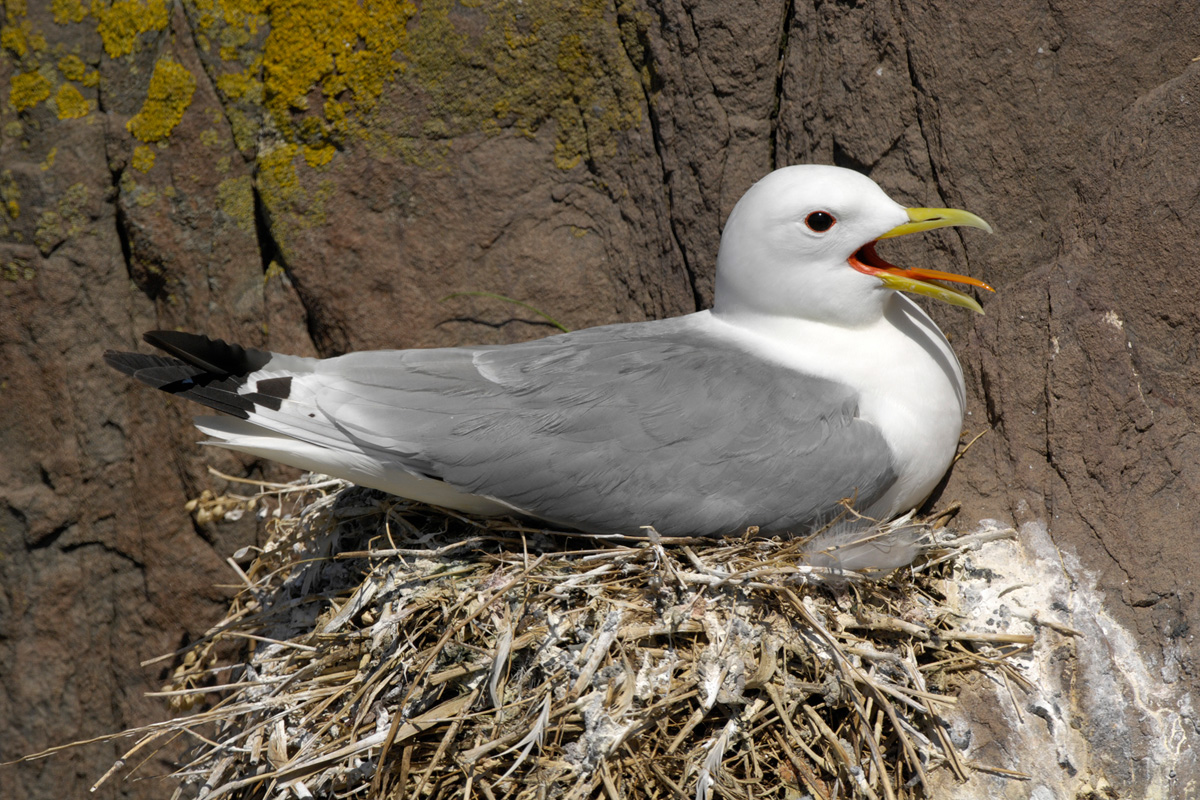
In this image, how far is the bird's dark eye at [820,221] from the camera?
232 cm

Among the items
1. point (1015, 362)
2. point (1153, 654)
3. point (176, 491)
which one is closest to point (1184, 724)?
point (1153, 654)

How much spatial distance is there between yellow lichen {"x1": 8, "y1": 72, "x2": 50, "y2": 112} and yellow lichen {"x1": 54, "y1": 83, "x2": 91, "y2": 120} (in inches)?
1.7

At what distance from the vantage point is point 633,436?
2205 mm

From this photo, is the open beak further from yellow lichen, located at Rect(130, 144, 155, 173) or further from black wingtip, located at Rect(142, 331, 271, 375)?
yellow lichen, located at Rect(130, 144, 155, 173)

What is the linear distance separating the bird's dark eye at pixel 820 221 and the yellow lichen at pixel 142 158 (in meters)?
2.11

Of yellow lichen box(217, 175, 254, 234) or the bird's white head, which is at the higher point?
yellow lichen box(217, 175, 254, 234)

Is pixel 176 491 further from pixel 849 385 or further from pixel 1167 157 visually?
pixel 1167 157

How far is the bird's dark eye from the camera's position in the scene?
2.32 metres

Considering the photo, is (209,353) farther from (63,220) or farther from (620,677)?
(620,677)

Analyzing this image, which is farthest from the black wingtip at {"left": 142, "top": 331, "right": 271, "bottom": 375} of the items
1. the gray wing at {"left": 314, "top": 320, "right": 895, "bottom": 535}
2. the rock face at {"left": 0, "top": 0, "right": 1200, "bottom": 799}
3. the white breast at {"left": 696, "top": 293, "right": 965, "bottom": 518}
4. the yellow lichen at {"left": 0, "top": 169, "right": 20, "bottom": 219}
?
the white breast at {"left": 696, "top": 293, "right": 965, "bottom": 518}

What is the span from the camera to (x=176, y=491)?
3.14 metres

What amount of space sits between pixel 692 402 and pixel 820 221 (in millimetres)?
563

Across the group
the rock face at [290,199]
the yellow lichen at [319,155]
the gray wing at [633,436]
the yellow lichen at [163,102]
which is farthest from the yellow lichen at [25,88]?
the gray wing at [633,436]

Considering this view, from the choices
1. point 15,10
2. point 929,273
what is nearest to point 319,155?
point 15,10
